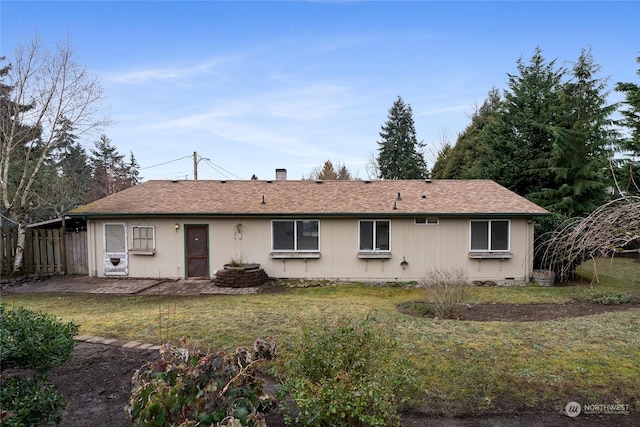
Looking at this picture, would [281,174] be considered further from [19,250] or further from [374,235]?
[19,250]

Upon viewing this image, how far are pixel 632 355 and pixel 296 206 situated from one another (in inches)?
348

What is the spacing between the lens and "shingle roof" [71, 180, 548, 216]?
11.3 meters

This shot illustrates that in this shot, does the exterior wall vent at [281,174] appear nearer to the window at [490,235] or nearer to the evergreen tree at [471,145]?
the window at [490,235]

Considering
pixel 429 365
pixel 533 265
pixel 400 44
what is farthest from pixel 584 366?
pixel 400 44

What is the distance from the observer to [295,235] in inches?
458

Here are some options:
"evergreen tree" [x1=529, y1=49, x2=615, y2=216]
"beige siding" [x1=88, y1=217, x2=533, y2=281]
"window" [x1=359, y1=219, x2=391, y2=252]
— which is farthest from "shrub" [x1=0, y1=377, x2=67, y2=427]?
"evergreen tree" [x1=529, y1=49, x2=615, y2=216]

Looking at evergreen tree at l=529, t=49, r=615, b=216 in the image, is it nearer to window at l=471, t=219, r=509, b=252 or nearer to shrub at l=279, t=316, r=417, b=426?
window at l=471, t=219, r=509, b=252

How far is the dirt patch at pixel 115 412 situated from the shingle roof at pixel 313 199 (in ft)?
24.4

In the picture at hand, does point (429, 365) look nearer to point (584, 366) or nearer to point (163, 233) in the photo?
point (584, 366)

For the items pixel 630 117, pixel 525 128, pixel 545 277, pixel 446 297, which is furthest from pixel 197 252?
pixel 630 117

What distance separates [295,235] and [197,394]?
9.18 metres

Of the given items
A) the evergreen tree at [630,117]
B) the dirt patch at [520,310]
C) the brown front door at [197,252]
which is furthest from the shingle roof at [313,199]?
the evergreen tree at [630,117]

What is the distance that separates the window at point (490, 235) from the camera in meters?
11.4

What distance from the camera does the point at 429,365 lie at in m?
4.52
